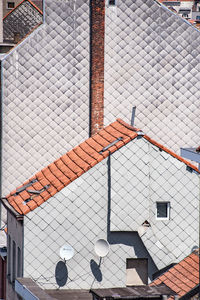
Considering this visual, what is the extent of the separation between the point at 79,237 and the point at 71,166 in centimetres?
268

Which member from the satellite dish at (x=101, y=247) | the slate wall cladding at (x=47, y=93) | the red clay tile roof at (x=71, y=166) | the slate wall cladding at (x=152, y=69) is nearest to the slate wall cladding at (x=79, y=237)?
the red clay tile roof at (x=71, y=166)

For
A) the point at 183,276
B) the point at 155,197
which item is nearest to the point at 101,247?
the point at 155,197

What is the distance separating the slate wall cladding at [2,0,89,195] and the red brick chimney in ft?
0.71

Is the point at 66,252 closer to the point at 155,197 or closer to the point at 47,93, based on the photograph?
the point at 155,197

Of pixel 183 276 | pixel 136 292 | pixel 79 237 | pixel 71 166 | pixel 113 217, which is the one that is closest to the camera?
pixel 136 292

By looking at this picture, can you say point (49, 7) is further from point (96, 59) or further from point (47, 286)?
point (47, 286)

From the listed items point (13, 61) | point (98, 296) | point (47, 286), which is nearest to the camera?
point (98, 296)

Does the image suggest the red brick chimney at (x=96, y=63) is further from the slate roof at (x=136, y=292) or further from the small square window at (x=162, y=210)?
the slate roof at (x=136, y=292)

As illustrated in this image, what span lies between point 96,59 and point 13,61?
3349mm

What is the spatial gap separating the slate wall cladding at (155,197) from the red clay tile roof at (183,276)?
1695mm

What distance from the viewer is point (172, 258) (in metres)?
34.2

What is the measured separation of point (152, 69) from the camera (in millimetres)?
43531

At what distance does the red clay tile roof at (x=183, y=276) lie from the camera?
2975 cm

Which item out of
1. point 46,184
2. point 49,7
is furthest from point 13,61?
point 46,184
